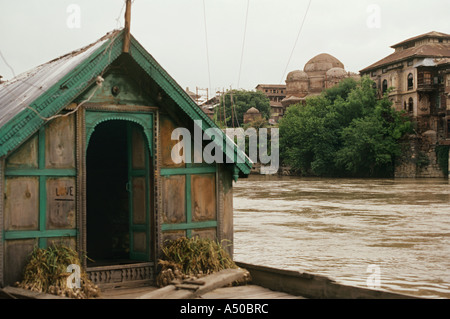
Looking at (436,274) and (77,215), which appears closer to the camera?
(77,215)

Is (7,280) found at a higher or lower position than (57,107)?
lower

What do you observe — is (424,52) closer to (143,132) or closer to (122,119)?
(143,132)

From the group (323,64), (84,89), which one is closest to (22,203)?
(84,89)

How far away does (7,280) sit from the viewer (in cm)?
794

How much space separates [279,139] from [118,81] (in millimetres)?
69950

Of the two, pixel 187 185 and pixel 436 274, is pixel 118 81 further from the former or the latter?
pixel 436 274

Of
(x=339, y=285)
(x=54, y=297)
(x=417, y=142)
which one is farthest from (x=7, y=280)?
(x=417, y=142)

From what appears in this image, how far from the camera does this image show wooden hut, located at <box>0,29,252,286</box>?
8.05 metres

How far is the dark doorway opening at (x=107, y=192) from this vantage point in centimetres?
1122

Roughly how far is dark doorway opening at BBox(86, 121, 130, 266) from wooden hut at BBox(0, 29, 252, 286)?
777 millimetres

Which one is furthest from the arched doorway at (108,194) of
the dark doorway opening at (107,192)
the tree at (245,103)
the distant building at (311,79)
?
the tree at (245,103)

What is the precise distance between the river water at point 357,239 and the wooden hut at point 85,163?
2409 millimetres

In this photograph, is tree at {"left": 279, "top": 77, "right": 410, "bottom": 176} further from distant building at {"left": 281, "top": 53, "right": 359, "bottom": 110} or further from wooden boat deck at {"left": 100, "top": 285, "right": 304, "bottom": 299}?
wooden boat deck at {"left": 100, "top": 285, "right": 304, "bottom": 299}

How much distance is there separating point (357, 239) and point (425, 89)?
48.5m
